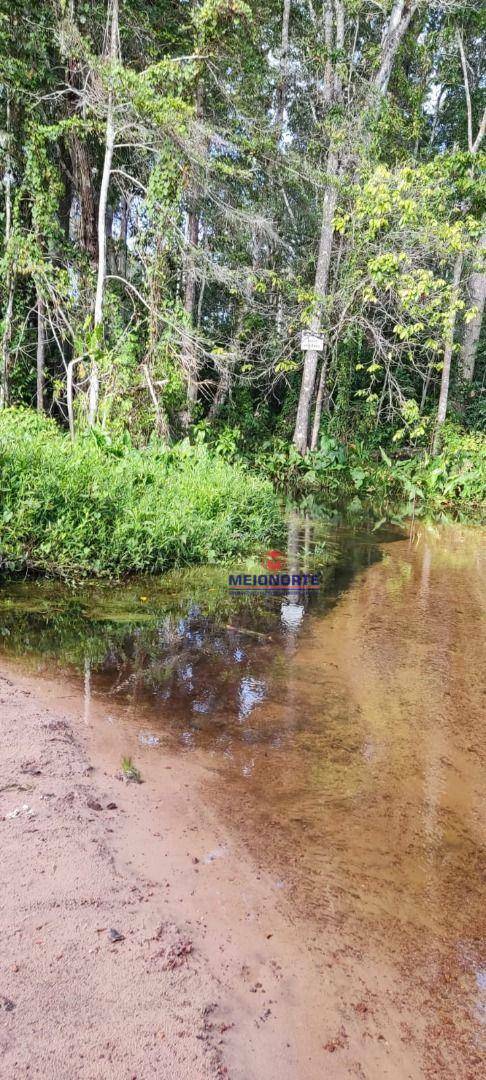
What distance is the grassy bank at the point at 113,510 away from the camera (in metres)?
5.17

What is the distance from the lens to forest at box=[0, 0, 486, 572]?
9.24m

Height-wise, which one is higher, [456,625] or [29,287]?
[29,287]

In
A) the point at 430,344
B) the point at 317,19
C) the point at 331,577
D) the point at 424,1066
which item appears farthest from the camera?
the point at 317,19

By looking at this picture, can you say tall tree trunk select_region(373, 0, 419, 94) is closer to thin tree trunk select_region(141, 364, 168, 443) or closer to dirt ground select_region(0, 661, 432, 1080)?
thin tree trunk select_region(141, 364, 168, 443)

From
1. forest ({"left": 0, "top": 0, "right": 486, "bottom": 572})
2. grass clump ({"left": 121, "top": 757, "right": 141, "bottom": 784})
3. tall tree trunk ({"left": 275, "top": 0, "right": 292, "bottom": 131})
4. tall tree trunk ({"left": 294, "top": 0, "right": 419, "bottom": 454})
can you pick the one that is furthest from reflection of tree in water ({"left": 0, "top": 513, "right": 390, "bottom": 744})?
tall tree trunk ({"left": 275, "top": 0, "right": 292, "bottom": 131})

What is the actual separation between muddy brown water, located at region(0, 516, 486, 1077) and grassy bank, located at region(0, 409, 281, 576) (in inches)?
11.0

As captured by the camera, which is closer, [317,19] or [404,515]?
[404,515]

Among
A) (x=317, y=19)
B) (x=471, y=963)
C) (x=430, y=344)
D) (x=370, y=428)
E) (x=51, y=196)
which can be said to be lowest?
(x=471, y=963)

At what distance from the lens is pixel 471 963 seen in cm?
190

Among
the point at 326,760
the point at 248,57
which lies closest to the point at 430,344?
the point at 248,57

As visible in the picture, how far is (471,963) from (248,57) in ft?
44.4

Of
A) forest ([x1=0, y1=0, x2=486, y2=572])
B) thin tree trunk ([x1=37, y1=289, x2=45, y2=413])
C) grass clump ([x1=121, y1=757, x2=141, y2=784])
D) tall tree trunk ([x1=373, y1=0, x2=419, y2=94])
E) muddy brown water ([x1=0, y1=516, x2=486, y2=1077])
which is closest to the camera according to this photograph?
muddy brown water ([x1=0, y1=516, x2=486, y2=1077])

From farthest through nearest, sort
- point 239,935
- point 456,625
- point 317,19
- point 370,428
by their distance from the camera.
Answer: point 370,428 → point 317,19 → point 456,625 → point 239,935

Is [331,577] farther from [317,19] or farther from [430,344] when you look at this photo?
[317,19]
